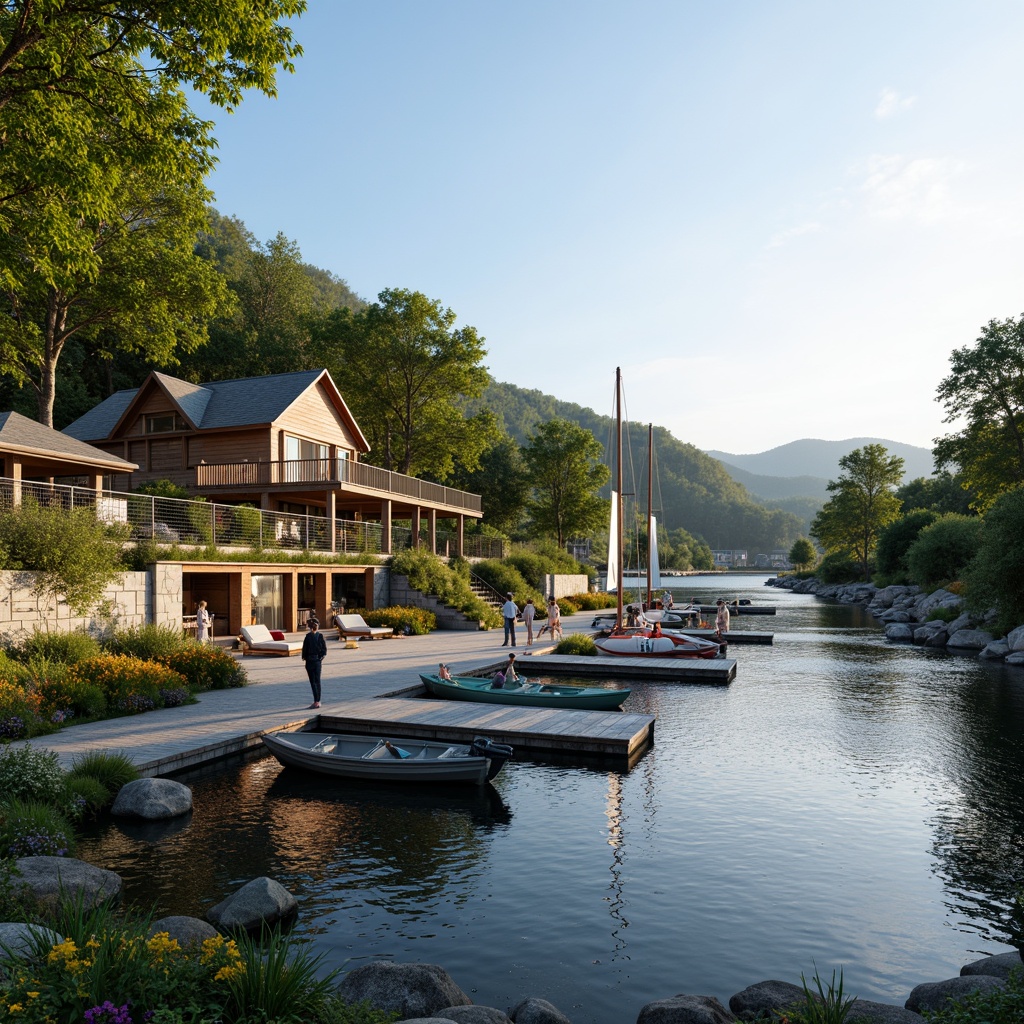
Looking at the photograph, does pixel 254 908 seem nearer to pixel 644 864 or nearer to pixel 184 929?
pixel 184 929

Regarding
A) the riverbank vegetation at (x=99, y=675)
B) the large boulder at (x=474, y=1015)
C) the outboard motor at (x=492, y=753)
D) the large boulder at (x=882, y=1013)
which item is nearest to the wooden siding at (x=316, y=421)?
the riverbank vegetation at (x=99, y=675)

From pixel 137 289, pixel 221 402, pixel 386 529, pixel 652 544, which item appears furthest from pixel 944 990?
pixel 221 402

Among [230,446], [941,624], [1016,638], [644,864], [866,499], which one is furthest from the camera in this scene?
[866,499]

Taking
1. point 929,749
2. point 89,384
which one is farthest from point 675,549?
point 929,749

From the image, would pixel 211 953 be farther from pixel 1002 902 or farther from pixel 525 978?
pixel 1002 902

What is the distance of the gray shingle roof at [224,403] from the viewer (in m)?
39.1

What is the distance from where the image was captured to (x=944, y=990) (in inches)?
258

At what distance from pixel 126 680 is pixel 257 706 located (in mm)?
2861

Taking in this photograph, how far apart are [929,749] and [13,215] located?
79.0ft

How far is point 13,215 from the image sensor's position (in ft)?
58.6

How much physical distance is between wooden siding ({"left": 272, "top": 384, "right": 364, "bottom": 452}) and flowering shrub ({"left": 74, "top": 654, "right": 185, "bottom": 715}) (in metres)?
22.1

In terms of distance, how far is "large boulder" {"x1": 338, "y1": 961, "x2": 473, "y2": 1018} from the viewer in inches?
245

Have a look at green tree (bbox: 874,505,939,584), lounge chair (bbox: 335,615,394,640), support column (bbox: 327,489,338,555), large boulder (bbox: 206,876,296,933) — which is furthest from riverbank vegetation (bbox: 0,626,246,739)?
green tree (bbox: 874,505,939,584)

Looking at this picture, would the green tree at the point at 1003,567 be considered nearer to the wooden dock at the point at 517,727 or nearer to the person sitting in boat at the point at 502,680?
the wooden dock at the point at 517,727
